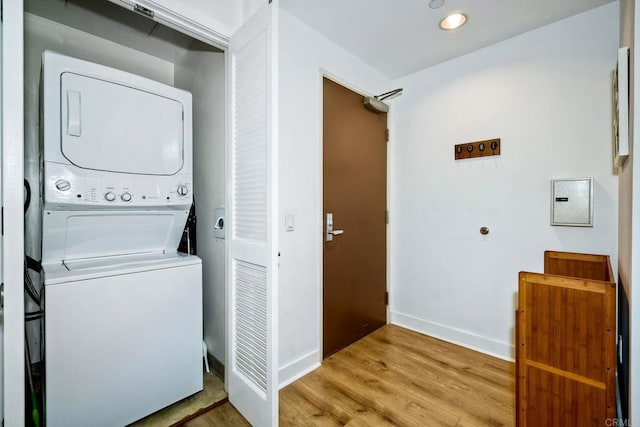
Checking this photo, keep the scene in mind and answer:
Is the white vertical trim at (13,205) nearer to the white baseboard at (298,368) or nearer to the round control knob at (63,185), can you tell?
the round control knob at (63,185)

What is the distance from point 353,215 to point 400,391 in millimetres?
1321

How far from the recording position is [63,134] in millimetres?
1370

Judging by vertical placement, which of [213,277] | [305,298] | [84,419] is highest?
[213,277]

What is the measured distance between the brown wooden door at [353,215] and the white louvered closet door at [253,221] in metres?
0.77

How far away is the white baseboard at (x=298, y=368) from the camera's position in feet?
6.12

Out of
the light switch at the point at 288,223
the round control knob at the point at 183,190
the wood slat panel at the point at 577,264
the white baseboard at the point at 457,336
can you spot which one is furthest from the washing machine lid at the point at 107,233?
the wood slat panel at the point at 577,264

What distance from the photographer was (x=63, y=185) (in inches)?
53.9

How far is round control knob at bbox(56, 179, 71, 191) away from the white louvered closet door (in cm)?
76

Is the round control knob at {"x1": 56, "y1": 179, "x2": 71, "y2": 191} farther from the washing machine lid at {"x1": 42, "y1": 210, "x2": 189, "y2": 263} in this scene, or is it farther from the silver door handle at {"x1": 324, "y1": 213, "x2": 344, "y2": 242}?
the silver door handle at {"x1": 324, "y1": 213, "x2": 344, "y2": 242}

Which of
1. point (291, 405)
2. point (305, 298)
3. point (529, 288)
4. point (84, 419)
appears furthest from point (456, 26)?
point (84, 419)

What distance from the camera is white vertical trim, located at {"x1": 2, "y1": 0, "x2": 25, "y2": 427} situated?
0.92 meters

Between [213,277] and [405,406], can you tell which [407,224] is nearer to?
[405,406]

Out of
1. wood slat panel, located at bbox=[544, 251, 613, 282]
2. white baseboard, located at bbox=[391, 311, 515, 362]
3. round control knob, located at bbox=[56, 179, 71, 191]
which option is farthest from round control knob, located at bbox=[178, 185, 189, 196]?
wood slat panel, located at bbox=[544, 251, 613, 282]

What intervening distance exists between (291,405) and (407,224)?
72.3 inches
